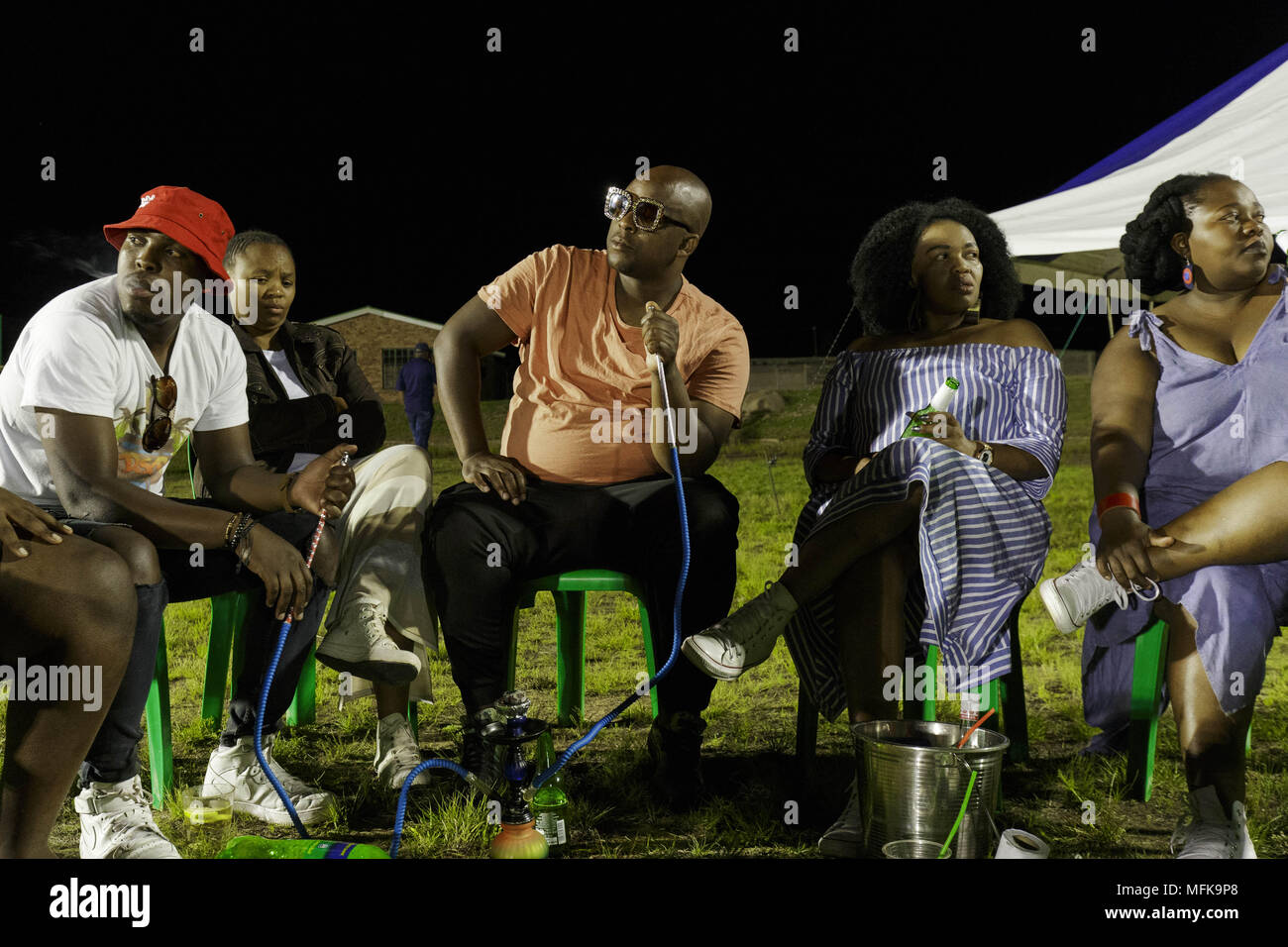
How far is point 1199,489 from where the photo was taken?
2.52 metres

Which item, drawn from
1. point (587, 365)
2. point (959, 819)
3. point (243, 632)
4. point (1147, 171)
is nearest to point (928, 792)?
point (959, 819)

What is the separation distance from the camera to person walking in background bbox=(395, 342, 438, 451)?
22.2 ft

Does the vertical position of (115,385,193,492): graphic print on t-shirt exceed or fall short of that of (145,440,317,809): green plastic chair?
it exceeds it

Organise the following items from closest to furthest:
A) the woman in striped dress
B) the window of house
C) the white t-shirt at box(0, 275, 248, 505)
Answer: the white t-shirt at box(0, 275, 248, 505) < the woman in striped dress < the window of house

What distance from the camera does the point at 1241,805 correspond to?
2.21 metres

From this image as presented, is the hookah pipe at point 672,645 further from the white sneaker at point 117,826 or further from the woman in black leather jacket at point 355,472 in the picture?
the white sneaker at point 117,826

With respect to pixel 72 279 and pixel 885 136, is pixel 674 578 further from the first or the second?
pixel 885 136

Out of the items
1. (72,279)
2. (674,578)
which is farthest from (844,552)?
(72,279)

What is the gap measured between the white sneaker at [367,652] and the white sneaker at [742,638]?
692 mm

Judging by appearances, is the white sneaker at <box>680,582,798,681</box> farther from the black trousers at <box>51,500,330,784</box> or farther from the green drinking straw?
the black trousers at <box>51,500,330,784</box>

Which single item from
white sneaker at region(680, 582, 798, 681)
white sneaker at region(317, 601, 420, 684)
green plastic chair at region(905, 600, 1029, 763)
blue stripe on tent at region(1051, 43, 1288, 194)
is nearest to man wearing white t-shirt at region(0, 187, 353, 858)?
white sneaker at region(317, 601, 420, 684)

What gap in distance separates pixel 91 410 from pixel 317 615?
72cm

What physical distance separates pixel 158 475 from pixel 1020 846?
209 cm

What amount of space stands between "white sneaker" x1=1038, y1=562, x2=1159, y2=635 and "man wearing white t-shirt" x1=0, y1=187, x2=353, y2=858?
172 centimetres
